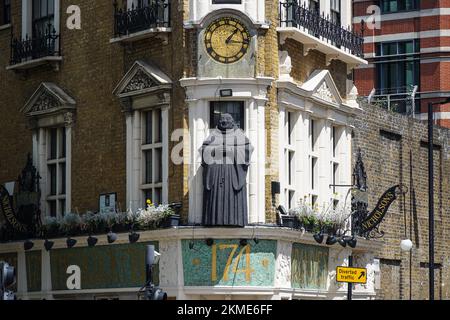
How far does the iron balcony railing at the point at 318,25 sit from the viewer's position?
115 ft

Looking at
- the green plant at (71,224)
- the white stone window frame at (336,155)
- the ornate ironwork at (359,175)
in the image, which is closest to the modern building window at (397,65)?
the ornate ironwork at (359,175)

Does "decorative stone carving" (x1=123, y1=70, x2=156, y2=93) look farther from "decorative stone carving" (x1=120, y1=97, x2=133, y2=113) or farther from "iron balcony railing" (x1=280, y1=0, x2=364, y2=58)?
"iron balcony railing" (x1=280, y1=0, x2=364, y2=58)

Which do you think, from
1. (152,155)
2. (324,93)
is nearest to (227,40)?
(152,155)

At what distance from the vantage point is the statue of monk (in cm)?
3275

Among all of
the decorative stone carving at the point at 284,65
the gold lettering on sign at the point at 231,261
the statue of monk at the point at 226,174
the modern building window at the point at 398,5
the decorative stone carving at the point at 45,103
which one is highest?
the modern building window at the point at 398,5

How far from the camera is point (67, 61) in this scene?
38156 mm

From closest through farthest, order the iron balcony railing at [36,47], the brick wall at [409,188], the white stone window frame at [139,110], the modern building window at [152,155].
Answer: the white stone window frame at [139,110]
the modern building window at [152,155]
the iron balcony railing at [36,47]
the brick wall at [409,188]

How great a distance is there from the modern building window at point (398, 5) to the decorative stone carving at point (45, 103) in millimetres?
27360

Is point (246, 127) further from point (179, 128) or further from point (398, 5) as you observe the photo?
point (398, 5)

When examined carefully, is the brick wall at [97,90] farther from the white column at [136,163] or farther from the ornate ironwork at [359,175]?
the ornate ironwork at [359,175]

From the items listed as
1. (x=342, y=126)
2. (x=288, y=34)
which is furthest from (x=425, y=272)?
(x=288, y=34)

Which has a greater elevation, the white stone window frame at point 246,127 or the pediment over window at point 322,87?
the pediment over window at point 322,87

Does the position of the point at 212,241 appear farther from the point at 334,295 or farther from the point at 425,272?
the point at 425,272

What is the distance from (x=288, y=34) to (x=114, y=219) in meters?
6.78
